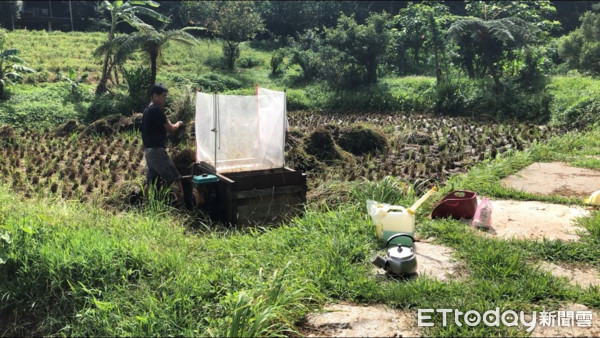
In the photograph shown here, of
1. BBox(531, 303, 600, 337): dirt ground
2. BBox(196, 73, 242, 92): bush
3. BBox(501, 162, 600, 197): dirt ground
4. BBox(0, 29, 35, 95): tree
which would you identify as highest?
BBox(0, 29, 35, 95): tree

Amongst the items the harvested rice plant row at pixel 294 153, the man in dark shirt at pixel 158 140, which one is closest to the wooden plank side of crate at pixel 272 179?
the man in dark shirt at pixel 158 140

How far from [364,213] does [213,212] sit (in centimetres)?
200

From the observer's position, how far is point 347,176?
731cm

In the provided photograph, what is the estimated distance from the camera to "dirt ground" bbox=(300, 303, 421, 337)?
9.41 feet

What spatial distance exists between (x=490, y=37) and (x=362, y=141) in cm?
880

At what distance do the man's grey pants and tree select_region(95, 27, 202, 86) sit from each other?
947 centimetres

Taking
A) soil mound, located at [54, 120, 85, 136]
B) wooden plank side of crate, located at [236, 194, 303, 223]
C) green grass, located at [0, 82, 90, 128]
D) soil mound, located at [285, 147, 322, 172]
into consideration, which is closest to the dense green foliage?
green grass, located at [0, 82, 90, 128]

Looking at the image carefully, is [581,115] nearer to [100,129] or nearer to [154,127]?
[154,127]

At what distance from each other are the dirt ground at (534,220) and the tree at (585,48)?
1449cm

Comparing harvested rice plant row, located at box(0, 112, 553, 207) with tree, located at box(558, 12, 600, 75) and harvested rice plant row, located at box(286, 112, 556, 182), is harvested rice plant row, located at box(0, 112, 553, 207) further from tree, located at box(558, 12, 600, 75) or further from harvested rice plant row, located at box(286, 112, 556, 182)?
tree, located at box(558, 12, 600, 75)

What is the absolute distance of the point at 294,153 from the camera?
8055mm

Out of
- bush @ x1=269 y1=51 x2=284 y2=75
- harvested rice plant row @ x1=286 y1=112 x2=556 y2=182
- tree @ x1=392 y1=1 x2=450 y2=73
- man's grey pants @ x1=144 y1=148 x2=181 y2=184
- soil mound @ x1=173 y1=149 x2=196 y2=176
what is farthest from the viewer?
bush @ x1=269 y1=51 x2=284 y2=75

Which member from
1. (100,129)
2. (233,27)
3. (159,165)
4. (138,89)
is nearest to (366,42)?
(233,27)

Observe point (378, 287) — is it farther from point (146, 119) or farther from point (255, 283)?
point (146, 119)
